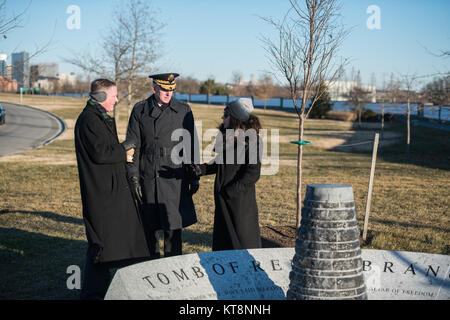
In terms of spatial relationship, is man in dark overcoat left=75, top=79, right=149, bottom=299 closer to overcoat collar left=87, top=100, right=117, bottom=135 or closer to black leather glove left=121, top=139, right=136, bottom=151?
overcoat collar left=87, top=100, right=117, bottom=135

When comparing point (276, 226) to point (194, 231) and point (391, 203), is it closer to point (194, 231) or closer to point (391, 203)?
point (194, 231)

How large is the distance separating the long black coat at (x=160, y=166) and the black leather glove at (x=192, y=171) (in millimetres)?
78

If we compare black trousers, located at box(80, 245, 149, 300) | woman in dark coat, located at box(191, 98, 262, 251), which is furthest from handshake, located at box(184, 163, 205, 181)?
black trousers, located at box(80, 245, 149, 300)

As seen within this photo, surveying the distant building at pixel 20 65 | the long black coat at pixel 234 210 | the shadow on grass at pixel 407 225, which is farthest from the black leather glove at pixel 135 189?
the shadow on grass at pixel 407 225

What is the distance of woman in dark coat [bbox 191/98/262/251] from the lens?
4.41 metres

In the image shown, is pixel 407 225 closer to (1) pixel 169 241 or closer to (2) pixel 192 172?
(1) pixel 169 241

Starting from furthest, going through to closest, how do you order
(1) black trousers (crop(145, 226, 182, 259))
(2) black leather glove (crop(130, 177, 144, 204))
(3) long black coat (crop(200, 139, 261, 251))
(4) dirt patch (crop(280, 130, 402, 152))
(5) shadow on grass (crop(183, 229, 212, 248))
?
(4) dirt patch (crop(280, 130, 402, 152)) → (5) shadow on grass (crop(183, 229, 212, 248)) → (1) black trousers (crop(145, 226, 182, 259)) → (2) black leather glove (crop(130, 177, 144, 204)) → (3) long black coat (crop(200, 139, 261, 251))

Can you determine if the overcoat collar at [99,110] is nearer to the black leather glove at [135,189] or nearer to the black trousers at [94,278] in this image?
the black leather glove at [135,189]

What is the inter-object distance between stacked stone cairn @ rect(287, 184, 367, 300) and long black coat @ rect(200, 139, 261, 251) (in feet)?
3.66

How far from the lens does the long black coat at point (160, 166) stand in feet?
17.2

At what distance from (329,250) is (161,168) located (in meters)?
2.39

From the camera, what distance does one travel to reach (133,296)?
12.4ft

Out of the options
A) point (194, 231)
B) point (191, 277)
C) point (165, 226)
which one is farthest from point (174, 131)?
point (194, 231)

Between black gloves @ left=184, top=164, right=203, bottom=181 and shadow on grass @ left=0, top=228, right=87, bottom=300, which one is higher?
black gloves @ left=184, top=164, right=203, bottom=181
